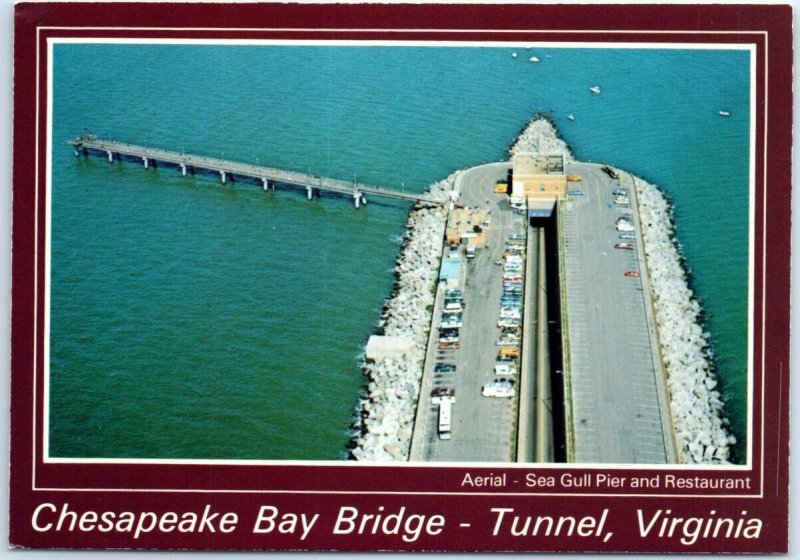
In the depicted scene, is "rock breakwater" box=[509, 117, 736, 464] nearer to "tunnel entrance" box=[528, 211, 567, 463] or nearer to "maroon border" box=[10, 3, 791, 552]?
"tunnel entrance" box=[528, 211, 567, 463]

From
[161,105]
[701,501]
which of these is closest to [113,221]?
[161,105]

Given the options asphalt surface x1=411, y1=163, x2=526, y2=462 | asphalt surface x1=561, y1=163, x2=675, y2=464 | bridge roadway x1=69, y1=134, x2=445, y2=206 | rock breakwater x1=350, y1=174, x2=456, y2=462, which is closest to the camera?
asphalt surface x1=561, y1=163, x2=675, y2=464

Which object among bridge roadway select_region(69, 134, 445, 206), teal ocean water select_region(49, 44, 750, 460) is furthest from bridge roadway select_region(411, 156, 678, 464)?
Result: bridge roadway select_region(69, 134, 445, 206)

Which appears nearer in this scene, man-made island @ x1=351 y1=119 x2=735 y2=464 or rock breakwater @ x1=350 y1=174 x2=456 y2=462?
man-made island @ x1=351 y1=119 x2=735 y2=464

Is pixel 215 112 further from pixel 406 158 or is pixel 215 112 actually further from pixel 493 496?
pixel 493 496

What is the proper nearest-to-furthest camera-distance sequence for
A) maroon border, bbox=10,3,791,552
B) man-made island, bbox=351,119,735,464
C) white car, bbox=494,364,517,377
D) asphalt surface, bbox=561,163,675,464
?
1. maroon border, bbox=10,3,791,552
2. asphalt surface, bbox=561,163,675,464
3. man-made island, bbox=351,119,735,464
4. white car, bbox=494,364,517,377

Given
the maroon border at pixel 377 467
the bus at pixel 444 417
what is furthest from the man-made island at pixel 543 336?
the maroon border at pixel 377 467
